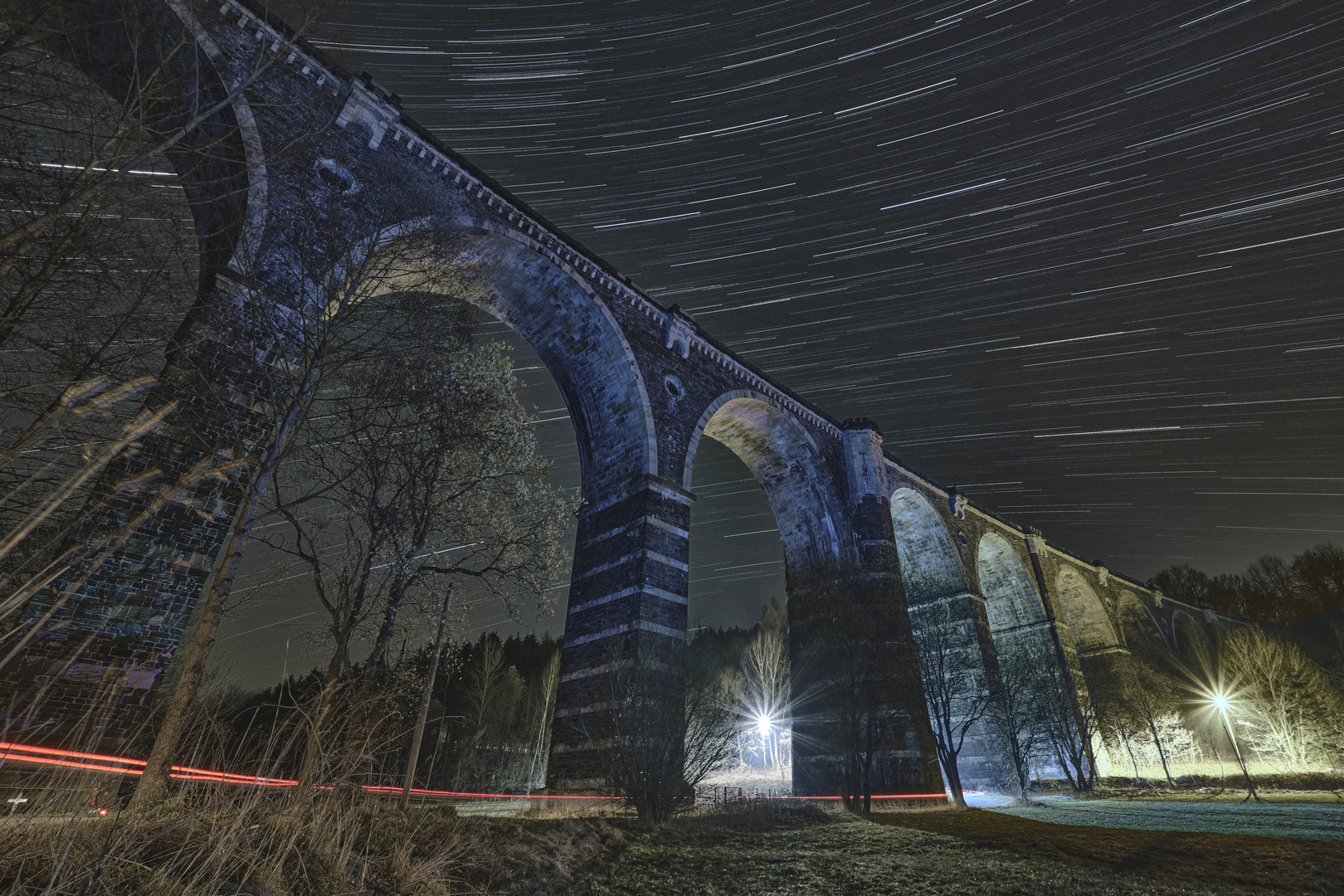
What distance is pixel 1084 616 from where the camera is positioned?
37.3 meters

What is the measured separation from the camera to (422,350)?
9.60 meters

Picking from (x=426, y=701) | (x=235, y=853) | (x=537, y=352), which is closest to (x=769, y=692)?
(x=537, y=352)

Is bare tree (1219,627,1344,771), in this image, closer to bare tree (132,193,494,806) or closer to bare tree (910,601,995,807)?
bare tree (910,601,995,807)

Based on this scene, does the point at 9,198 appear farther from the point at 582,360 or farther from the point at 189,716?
the point at 582,360

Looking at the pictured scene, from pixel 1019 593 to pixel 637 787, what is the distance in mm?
29521

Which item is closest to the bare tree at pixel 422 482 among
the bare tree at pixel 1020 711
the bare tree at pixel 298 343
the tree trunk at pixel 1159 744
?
the bare tree at pixel 298 343

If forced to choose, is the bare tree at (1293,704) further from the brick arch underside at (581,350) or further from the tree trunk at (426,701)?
the tree trunk at (426,701)

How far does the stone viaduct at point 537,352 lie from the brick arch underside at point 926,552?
85mm

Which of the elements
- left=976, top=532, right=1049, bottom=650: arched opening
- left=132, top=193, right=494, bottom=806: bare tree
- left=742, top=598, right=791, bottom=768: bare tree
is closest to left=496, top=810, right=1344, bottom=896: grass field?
left=132, top=193, right=494, bottom=806: bare tree

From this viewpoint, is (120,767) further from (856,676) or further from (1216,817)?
(1216,817)

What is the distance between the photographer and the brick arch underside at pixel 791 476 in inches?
840

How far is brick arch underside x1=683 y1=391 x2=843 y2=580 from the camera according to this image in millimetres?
21344

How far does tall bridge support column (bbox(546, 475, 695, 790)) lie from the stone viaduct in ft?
0.19

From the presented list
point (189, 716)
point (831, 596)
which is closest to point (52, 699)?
point (189, 716)
